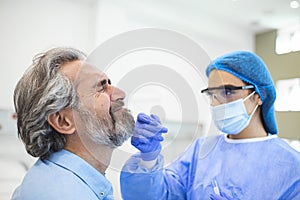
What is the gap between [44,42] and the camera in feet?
7.06

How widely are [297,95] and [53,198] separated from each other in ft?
3.74

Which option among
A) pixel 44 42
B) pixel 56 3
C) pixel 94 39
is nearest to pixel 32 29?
pixel 44 42

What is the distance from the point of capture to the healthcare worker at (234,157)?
1110 mm

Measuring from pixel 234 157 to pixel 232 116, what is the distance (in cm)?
17

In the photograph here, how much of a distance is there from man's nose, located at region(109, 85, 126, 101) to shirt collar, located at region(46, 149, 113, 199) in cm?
19

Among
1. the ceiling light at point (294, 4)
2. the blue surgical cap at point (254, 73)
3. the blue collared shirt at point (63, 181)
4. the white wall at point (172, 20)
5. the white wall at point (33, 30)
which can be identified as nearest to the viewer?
the blue collared shirt at point (63, 181)

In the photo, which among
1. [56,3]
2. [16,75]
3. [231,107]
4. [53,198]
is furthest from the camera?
[56,3]

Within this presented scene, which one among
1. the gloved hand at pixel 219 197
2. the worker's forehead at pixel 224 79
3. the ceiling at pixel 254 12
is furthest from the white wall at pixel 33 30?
the gloved hand at pixel 219 197

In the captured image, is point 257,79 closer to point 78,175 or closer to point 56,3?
point 78,175

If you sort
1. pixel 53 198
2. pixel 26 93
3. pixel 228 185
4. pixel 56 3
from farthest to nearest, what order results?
1. pixel 56 3
2. pixel 228 185
3. pixel 26 93
4. pixel 53 198

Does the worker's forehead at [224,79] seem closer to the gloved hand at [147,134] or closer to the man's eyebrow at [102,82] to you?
the gloved hand at [147,134]

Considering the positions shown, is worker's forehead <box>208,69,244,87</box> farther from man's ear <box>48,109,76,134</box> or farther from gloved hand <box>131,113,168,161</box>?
man's ear <box>48,109,76,134</box>

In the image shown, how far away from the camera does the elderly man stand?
2.60 feet

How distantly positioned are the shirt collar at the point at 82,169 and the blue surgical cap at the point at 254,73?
0.64 m
